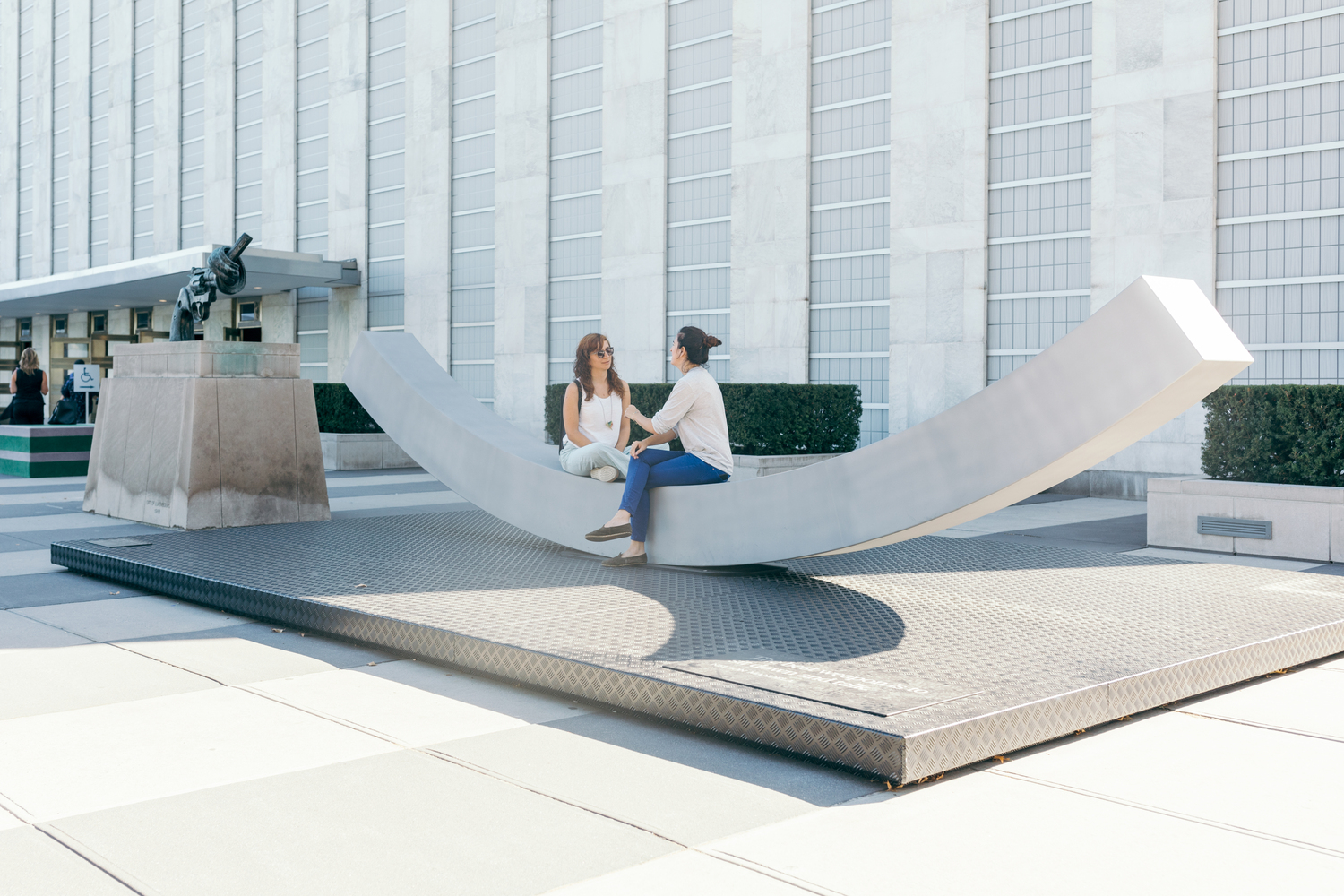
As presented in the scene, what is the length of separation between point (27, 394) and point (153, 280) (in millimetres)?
Answer: 9680

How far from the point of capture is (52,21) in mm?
38562

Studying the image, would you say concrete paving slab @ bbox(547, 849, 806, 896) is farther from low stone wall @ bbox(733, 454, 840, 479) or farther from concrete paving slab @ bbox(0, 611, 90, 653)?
low stone wall @ bbox(733, 454, 840, 479)

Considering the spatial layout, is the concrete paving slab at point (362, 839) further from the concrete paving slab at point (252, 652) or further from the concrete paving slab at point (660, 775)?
the concrete paving slab at point (252, 652)

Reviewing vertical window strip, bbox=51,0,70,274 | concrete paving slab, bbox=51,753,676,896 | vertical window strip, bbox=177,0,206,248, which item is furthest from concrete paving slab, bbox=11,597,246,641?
vertical window strip, bbox=51,0,70,274

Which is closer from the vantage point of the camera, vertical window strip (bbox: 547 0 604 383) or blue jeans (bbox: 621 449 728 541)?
blue jeans (bbox: 621 449 728 541)

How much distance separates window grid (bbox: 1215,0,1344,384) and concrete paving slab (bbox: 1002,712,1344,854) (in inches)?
420

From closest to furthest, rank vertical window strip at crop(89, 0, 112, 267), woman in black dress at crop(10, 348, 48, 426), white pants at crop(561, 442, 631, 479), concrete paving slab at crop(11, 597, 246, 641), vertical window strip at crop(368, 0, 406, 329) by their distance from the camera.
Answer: concrete paving slab at crop(11, 597, 246, 641)
white pants at crop(561, 442, 631, 479)
woman in black dress at crop(10, 348, 48, 426)
vertical window strip at crop(368, 0, 406, 329)
vertical window strip at crop(89, 0, 112, 267)

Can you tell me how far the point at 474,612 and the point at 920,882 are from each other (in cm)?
330

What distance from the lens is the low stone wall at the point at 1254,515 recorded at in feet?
30.4

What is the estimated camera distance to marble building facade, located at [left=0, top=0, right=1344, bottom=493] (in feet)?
46.5

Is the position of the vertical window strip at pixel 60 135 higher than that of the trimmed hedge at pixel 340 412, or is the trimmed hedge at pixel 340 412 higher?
the vertical window strip at pixel 60 135

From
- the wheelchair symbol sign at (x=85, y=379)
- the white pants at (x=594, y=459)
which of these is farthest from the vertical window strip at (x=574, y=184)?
the white pants at (x=594, y=459)

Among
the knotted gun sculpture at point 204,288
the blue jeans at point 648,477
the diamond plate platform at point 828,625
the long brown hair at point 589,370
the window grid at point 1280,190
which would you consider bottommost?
the diamond plate platform at point 828,625

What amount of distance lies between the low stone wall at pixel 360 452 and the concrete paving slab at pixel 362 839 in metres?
16.4
